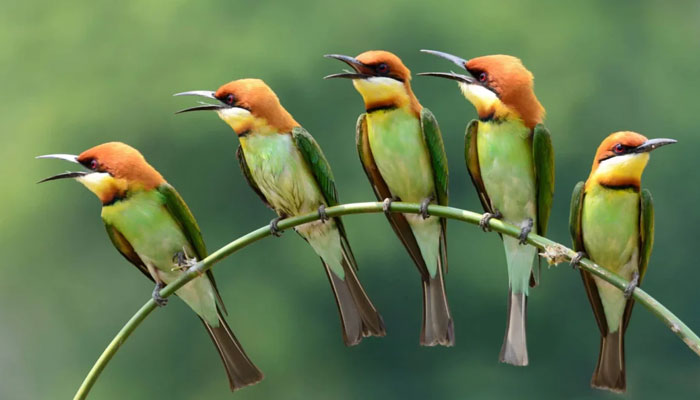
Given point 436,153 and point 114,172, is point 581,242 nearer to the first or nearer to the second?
point 436,153

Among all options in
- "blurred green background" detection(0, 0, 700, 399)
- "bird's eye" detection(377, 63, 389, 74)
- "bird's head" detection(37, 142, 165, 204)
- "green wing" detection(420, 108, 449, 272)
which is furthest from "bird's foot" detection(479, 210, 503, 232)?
"blurred green background" detection(0, 0, 700, 399)

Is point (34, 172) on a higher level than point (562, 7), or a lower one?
lower

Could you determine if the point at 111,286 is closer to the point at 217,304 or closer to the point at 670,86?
the point at 670,86

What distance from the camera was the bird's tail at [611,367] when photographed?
1985 mm

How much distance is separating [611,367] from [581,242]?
11.8 inches

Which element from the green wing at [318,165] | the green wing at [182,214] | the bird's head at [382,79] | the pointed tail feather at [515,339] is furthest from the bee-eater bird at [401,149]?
the green wing at [182,214]

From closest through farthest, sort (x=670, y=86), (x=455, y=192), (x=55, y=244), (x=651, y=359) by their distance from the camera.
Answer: (x=455, y=192) < (x=651, y=359) < (x=55, y=244) < (x=670, y=86)

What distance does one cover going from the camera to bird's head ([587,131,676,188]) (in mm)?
2035

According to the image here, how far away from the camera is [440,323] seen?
6.93 feet

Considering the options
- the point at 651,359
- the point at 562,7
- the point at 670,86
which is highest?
the point at 562,7

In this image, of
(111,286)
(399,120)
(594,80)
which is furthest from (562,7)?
(399,120)

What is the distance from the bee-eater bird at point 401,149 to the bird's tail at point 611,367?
420 millimetres

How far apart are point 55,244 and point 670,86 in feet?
24.1

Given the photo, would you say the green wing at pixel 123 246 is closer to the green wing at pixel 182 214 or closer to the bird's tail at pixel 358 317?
the green wing at pixel 182 214
